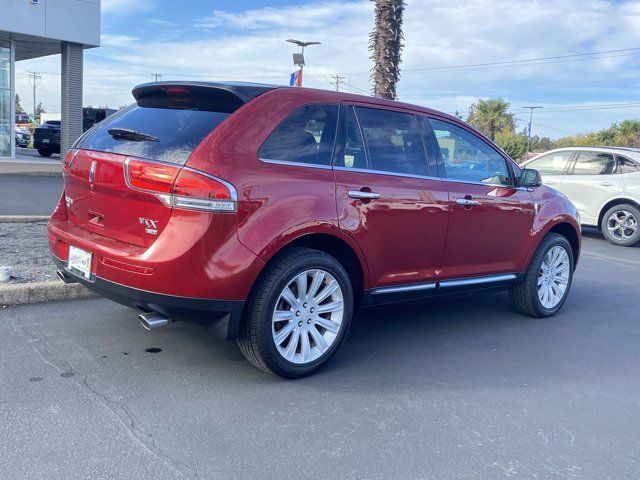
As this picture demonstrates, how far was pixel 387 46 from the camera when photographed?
12.0m

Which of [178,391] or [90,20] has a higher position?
[90,20]

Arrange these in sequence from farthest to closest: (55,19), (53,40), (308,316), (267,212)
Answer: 1. (53,40)
2. (55,19)
3. (308,316)
4. (267,212)

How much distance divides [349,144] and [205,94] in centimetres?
→ 102

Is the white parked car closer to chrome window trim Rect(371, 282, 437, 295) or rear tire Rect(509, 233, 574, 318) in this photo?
rear tire Rect(509, 233, 574, 318)

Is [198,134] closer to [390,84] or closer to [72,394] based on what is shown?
[72,394]

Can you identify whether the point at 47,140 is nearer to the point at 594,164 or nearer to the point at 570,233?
the point at 594,164

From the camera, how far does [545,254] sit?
224 inches

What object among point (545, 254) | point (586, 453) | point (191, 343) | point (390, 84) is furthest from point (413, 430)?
point (390, 84)

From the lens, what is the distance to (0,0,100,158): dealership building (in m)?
17.0

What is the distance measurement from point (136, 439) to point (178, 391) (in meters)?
0.58

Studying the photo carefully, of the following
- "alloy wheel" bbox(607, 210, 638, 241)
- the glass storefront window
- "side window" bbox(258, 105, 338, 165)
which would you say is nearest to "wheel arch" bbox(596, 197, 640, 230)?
"alloy wheel" bbox(607, 210, 638, 241)

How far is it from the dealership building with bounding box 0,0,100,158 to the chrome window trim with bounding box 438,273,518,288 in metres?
16.2

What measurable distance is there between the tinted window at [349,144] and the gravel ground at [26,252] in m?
2.90

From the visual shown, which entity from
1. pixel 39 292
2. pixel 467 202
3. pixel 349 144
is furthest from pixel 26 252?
pixel 467 202
